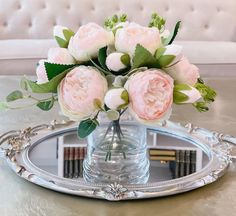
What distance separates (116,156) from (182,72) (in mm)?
230

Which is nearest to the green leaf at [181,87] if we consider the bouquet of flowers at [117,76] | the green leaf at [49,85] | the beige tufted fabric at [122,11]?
the bouquet of flowers at [117,76]

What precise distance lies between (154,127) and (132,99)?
41 centimetres

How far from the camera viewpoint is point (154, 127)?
50.2 inches

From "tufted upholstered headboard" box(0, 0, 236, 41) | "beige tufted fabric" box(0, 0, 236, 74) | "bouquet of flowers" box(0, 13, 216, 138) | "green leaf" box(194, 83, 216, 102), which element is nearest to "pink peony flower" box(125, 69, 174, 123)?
"bouquet of flowers" box(0, 13, 216, 138)

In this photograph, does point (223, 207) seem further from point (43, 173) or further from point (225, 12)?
point (225, 12)

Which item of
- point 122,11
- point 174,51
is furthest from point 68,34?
point 122,11

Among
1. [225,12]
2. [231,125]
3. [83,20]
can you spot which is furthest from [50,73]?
[225,12]

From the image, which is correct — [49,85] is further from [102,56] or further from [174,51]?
[174,51]

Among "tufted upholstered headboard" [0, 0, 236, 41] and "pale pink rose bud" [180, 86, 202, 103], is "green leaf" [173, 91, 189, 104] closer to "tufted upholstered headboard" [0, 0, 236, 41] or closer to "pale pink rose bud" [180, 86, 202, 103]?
"pale pink rose bud" [180, 86, 202, 103]

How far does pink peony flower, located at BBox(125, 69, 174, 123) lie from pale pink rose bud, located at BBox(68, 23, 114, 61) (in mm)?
90

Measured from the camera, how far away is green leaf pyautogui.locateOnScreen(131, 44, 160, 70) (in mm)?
855

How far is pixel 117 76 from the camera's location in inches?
35.3

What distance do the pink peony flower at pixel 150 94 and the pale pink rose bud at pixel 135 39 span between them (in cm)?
5

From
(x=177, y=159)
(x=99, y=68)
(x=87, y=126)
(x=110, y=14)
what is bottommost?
(x=110, y=14)
